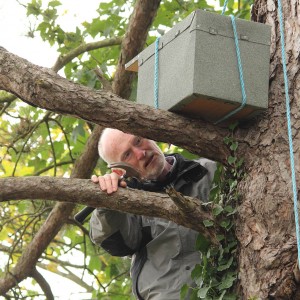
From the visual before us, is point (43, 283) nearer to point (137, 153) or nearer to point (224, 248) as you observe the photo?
point (137, 153)

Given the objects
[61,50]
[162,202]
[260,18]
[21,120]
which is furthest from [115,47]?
[162,202]

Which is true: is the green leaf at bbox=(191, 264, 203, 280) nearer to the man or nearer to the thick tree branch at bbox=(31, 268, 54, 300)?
the man

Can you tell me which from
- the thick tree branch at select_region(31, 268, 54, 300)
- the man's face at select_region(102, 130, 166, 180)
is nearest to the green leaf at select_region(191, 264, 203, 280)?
the man's face at select_region(102, 130, 166, 180)

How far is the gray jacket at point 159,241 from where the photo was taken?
3.33m

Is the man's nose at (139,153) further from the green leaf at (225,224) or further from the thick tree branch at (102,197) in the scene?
the green leaf at (225,224)

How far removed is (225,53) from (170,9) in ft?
9.14

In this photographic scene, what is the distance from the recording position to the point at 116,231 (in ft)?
11.0

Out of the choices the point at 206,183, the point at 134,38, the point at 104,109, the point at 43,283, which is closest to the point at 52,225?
the point at 43,283

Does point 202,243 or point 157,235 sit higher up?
point 157,235

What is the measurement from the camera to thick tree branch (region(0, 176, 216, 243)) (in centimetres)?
272

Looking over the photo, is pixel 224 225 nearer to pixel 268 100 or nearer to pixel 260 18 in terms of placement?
pixel 268 100

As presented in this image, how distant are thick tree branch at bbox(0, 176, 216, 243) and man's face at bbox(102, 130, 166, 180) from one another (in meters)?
0.82

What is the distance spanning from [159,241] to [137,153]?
0.48 metres

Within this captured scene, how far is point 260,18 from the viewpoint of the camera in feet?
10.2
